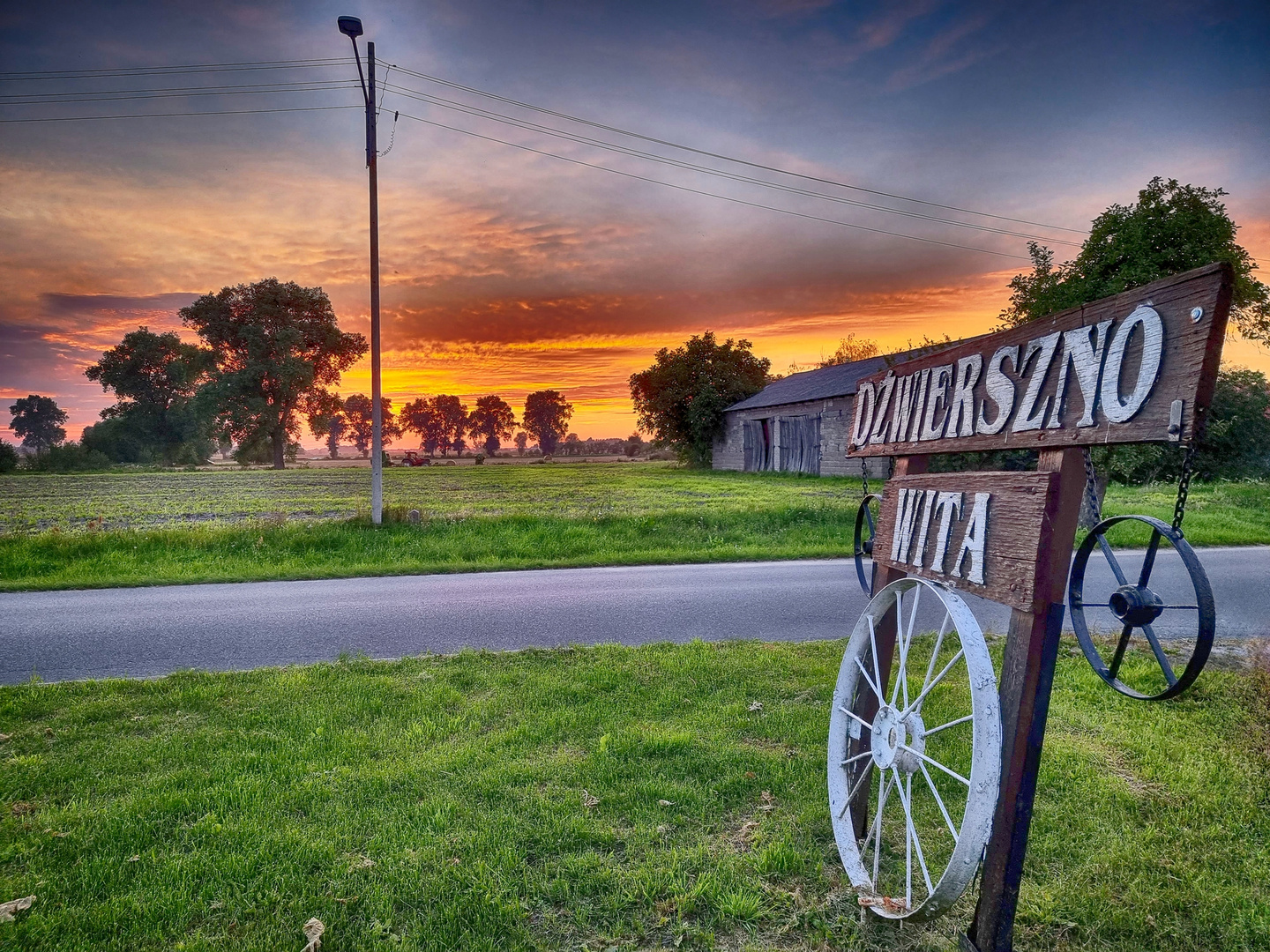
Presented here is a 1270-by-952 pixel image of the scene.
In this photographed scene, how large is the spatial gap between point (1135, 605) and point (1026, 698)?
460mm

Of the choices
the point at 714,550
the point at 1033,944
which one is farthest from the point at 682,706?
the point at 714,550

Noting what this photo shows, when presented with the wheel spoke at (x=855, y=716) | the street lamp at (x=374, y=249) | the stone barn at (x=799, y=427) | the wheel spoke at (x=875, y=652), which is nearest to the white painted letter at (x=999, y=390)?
the wheel spoke at (x=875, y=652)

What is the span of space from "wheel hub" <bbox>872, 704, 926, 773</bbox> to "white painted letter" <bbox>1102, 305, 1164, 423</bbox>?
4.18 feet

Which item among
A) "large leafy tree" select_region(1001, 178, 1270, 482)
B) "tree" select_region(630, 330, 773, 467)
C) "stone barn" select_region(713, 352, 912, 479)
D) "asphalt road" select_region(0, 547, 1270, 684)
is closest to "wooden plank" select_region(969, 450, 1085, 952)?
"asphalt road" select_region(0, 547, 1270, 684)

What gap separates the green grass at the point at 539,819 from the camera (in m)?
2.59

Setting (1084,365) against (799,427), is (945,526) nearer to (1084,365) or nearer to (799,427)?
(1084,365)

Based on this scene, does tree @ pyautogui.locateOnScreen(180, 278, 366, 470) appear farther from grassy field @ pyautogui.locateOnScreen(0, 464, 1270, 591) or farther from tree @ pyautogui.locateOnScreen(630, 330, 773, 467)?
grassy field @ pyautogui.locateOnScreen(0, 464, 1270, 591)

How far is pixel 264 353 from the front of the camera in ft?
167

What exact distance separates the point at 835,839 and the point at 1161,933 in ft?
4.04

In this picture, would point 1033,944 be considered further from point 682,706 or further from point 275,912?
point 275,912

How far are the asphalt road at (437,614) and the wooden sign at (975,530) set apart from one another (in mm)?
3642

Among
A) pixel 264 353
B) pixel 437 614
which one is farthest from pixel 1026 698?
pixel 264 353

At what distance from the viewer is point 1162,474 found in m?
22.8

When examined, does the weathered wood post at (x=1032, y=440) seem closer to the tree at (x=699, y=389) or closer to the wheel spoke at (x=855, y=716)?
the wheel spoke at (x=855, y=716)
